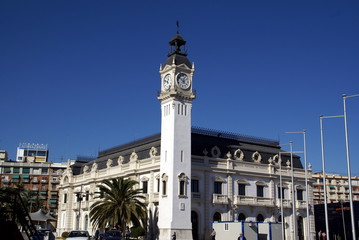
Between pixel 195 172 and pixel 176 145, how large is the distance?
4.62 meters

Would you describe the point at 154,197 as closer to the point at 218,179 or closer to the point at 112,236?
the point at 218,179

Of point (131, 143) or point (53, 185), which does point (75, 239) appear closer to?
point (131, 143)

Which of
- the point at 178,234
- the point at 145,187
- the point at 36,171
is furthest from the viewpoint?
the point at 36,171

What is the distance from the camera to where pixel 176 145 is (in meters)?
53.9

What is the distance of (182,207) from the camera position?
5234 cm

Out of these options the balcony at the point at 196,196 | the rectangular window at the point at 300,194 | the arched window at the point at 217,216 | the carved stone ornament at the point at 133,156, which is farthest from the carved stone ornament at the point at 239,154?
the carved stone ornament at the point at 133,156

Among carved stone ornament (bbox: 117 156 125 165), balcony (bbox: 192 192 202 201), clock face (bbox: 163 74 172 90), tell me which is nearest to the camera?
balcony (bbox: 192 192 202 201)

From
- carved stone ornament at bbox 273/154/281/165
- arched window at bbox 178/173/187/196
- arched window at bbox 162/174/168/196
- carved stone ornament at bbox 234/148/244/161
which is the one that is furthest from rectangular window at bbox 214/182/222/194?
carved stone ornament at bbox 273/154/281/165

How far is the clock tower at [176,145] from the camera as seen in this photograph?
171 feet

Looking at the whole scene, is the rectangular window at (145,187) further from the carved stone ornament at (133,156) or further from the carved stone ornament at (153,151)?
the carved stone ornament at (133,156)

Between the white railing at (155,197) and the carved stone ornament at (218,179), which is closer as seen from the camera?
the white railing at (155,197)

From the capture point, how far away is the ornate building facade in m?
53.2

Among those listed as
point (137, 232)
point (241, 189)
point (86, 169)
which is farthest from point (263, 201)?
point (86, 169)

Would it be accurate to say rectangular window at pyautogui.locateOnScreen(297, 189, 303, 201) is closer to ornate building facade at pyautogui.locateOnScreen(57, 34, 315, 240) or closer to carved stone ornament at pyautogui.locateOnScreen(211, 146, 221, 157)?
ornate building facade at pyautogui.locateOnScreen(57, 34, 315, 240)
